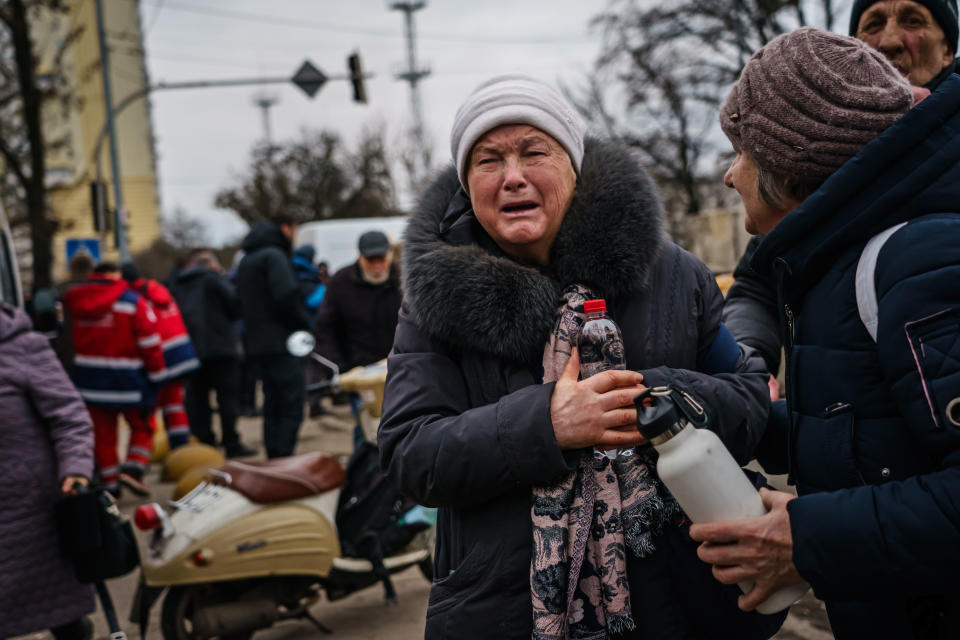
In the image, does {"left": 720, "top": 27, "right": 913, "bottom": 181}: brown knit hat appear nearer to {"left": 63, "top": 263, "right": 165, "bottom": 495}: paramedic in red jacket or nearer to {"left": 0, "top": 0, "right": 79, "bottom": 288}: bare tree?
{"left": 63, "top": 263, "right": 165, "bottom": 495}: paramedic in red jacket

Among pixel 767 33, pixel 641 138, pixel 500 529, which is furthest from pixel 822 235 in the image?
pixel 641 138

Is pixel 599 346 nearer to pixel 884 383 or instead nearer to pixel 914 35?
pixel 884 383

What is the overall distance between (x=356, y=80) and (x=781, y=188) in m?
15.4

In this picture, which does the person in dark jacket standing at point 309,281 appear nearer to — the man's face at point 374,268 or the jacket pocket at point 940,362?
the man's face at point 374,268

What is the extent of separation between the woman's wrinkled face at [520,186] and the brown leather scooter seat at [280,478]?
2715 mm

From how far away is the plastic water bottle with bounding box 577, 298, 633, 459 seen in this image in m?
1.80

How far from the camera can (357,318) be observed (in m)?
6.06

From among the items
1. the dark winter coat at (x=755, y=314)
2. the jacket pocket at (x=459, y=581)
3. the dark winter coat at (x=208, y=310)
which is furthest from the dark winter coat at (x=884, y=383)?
the dark winter coat at (x=208, y=310)

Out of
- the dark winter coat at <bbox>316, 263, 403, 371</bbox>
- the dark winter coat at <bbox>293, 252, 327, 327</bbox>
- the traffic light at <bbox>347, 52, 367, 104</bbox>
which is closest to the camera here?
the dark winter coat at <bbox>316, 263, 403, 371</bbox>

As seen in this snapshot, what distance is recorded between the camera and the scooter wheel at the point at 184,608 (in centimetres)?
404

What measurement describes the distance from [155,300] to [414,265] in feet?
20.9

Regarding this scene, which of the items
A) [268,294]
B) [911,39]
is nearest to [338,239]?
[268,294]

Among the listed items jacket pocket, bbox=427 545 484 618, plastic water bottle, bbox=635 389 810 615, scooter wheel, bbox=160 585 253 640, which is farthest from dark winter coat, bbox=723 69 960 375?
scooter wheel, bbox=160 585 253 640

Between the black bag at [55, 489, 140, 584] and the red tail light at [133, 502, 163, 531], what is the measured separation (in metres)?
0.41
